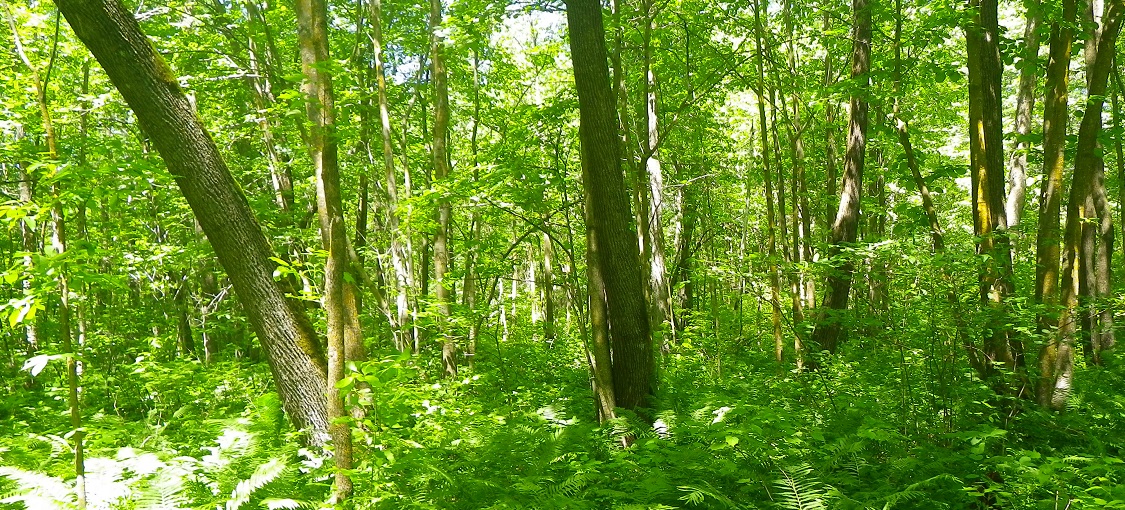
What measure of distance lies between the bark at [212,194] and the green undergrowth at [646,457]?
12.0 inches

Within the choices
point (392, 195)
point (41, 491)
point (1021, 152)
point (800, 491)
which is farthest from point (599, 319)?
point (1021, 152)

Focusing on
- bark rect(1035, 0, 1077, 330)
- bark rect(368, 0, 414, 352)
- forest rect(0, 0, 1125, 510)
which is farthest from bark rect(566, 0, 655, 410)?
bark rect(368, 0, 414, 352)

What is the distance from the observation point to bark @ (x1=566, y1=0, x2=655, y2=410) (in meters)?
5.07

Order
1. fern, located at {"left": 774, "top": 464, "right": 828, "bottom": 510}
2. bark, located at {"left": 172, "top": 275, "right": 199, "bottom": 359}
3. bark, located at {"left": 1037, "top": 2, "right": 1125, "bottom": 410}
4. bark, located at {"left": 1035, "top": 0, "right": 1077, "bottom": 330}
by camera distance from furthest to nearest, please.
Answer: bark, located at {"left": 172, "top": 275, "right": 199, "bottom": 359} < bark, located at {"left": 1035, "top": 0, "right": 1077, "bottom": 330} < bark, located at {"left": 1037, "top": 2, "right": 1125, "bottom": 410} < fern, located at {"left": 774, "top": 464, "right": 828, "bottom": 510}

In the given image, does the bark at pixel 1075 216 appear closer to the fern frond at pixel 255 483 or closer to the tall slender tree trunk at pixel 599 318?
the tall slender tree trunk at pixel 599 318

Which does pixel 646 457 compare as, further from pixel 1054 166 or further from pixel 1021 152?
pixel 1021 152

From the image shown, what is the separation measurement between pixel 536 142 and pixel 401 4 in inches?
212

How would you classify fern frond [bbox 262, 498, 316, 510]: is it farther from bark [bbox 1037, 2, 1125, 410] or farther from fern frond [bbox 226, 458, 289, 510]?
bark [bbox 1037, 2, 1125, 410]

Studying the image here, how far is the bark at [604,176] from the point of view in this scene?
507 cm

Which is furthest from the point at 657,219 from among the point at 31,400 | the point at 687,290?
the point at 31,400

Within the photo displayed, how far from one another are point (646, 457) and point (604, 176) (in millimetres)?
2280

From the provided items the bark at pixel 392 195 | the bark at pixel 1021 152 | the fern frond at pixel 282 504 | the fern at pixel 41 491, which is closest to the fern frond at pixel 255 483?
the fern frond at pixel 282 504

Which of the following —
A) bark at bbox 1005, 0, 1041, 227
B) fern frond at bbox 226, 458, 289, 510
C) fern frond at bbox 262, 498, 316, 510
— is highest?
bark at bbox 1005, 0, 1041, 227

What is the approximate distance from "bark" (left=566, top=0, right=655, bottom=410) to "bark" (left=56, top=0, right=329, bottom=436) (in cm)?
248
